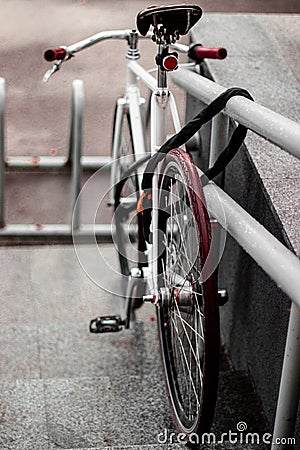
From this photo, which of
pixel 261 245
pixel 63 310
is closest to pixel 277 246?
pixel 261 245

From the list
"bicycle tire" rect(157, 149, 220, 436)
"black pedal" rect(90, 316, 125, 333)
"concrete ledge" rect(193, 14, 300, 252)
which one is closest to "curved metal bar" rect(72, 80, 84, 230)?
"concrete ledge" rect(193, 14, 300, 252)

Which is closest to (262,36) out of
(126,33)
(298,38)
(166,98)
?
(298,38)

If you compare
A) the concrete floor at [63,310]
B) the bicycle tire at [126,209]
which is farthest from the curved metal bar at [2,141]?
the bicycle tire at [126,209]

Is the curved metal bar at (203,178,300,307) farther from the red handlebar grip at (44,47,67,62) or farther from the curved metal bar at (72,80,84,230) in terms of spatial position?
the curved metal bar at (72,80,84,230)

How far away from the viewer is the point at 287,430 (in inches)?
67.2

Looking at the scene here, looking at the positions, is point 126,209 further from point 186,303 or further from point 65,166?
point 65,166

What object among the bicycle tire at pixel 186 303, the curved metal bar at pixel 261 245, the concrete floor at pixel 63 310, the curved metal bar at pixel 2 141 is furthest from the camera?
the curved metal bar at pixel 2 141

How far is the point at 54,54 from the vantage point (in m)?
2.71

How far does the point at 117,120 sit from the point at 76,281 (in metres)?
0.91

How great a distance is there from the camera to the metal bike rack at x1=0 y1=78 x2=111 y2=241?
12.1ft

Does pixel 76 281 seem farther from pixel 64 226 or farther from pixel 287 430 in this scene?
pixel 287 430

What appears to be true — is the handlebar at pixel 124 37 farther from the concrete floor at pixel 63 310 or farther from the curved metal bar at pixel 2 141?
the concrete floor at pixel 63 310

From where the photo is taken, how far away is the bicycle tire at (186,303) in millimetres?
1782

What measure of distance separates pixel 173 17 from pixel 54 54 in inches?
26.7
